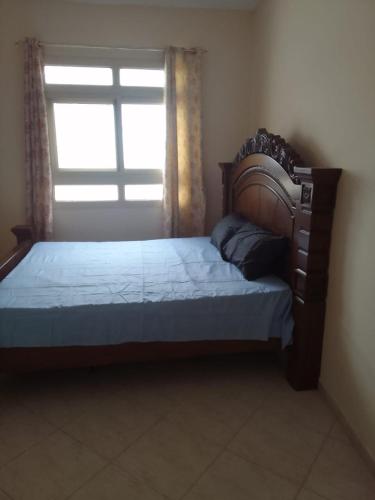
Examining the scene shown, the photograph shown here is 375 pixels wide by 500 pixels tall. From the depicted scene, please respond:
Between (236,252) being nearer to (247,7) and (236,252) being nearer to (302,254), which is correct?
(302,254)

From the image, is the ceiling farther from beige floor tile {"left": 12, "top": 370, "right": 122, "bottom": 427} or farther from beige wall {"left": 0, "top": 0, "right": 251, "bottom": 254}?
beige floor tile {"left": 12, "top": 370, "right": 122, "bottom": 427}

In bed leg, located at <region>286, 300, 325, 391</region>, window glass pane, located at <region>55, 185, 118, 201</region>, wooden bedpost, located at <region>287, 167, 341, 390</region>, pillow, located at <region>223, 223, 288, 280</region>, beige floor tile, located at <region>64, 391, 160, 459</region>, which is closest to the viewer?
beige floor tile, located at <region>64, 391, 160, 459</region>

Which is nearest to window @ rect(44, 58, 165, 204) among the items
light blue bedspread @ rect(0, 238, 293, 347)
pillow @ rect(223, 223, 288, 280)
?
light blue bedspread @ rect(0, 238, 293, 347)

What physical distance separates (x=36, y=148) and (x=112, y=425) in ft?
8.60

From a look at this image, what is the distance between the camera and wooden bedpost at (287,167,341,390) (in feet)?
6.01

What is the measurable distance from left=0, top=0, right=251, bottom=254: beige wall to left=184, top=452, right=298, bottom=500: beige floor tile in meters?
2.54

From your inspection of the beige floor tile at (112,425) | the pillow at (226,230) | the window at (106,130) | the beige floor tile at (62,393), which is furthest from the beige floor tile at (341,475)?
the window at (106,130)

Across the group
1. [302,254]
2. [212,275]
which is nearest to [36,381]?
[212,275]

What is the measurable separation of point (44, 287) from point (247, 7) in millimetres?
3126

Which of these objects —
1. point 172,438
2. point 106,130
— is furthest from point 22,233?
point 172,438

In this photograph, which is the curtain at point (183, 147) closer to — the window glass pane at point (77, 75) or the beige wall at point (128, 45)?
the beige wall at point (128, 45)

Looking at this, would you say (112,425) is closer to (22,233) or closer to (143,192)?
(22,233)

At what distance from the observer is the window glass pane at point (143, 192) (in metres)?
3.72

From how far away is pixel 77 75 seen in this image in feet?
11.2
